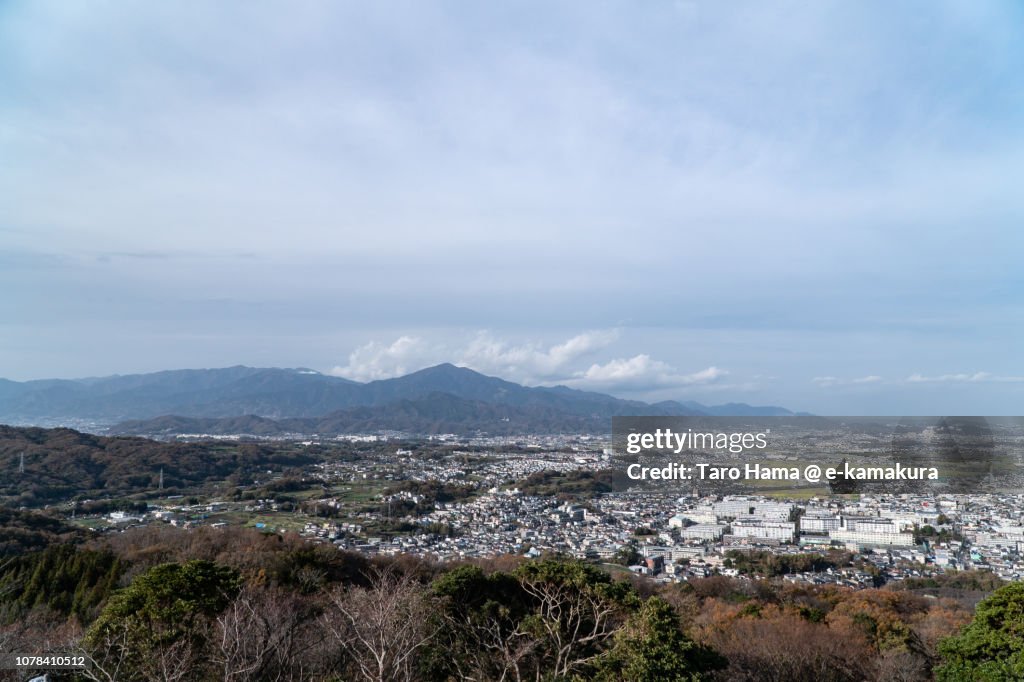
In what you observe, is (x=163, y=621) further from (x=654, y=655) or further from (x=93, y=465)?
(x=93, y=465)

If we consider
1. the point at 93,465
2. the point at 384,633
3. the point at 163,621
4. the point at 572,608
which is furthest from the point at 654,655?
the point at 93,465

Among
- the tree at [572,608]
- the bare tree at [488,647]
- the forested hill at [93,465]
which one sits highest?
the tree at [572,608]

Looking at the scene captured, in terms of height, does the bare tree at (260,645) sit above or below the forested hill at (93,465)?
above

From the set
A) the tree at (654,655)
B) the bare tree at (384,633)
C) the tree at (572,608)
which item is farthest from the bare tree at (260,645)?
the tree at (654,655)

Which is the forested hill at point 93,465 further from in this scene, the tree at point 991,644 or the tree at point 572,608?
the tree at point 991,644

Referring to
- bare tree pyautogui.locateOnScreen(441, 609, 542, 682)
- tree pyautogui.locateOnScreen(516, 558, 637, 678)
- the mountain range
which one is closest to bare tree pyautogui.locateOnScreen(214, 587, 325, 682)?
bare tree pyautogui.locateOnScreen(441, 609, 542, 682)

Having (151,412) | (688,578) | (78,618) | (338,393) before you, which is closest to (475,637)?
(78,618)
